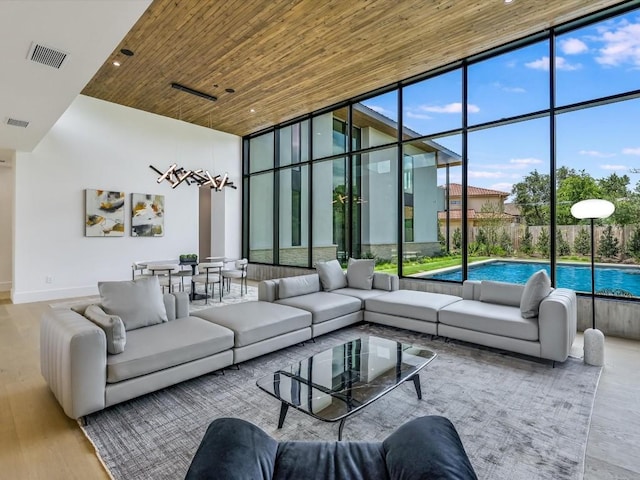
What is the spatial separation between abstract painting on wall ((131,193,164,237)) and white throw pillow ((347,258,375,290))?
484 centimetres

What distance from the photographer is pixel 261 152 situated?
923 centimetres

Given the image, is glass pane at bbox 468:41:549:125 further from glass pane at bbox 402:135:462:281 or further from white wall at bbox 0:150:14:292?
white wall at bbox 0:150:14:292

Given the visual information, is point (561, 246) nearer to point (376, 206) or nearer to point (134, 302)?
point (376, 206)

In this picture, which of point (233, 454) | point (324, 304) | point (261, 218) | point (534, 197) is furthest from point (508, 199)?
point (261, 218)

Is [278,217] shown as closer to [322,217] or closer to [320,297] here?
[322,217]

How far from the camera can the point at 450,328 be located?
3.95 metres

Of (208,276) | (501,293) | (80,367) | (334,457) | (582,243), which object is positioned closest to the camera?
(334,457)

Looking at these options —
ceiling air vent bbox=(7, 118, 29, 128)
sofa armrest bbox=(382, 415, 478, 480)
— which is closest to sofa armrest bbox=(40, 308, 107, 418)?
sofa armrest bbox=(382, 415, 478, 480)

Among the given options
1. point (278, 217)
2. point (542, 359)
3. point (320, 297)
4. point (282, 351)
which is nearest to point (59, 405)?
point (282, 351)

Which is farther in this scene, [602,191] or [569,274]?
[569,274]

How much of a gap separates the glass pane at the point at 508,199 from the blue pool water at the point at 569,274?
0.01m

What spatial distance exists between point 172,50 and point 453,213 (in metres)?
4.98

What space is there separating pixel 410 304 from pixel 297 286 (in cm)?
150

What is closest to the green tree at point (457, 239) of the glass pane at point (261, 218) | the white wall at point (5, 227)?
the glass pane at point (261, 218)
